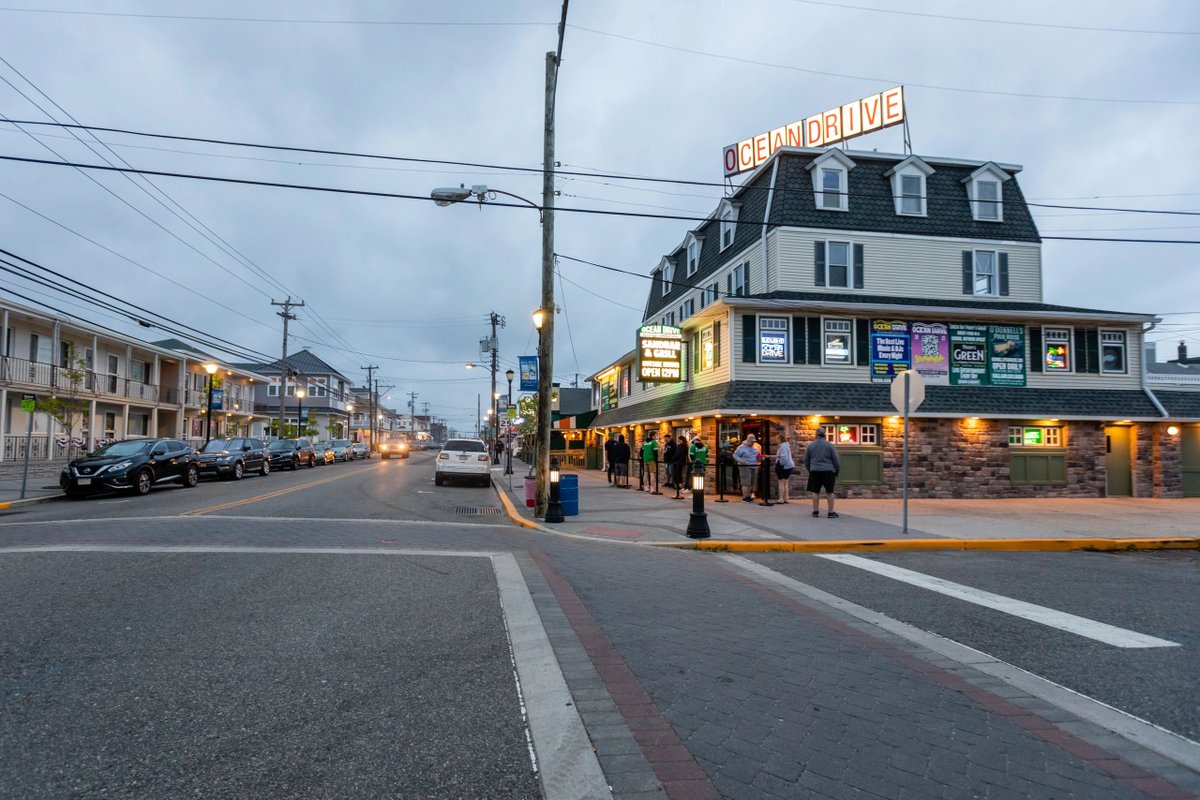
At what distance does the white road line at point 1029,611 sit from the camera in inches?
226

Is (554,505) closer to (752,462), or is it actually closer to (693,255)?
(752,462)

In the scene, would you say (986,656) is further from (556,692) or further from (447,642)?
(447,642)

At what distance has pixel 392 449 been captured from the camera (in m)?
63.2

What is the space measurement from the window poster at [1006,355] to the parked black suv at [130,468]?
23583mm

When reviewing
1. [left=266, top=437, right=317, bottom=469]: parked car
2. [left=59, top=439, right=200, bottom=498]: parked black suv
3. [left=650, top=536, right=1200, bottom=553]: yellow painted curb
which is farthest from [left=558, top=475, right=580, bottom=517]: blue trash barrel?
[left=266, top=437, right=317, bottom=469]: parked car

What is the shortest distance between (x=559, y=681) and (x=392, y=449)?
6170cm

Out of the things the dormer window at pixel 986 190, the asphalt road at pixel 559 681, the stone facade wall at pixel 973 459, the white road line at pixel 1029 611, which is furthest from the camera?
the dormer window at pixel 986 190

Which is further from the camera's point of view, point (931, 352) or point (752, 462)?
point (931, 352)

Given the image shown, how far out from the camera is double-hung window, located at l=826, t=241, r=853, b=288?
815 inches

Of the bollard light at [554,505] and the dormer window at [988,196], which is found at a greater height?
the dormer window at [988,196]

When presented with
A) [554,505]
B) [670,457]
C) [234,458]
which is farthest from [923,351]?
[234,458]

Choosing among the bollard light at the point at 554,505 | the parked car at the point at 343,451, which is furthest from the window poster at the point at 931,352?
the parked car at the point at 343,451

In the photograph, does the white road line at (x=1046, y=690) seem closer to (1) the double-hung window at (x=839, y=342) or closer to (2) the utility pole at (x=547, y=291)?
(2) the utility pole at (x=547, y=291)

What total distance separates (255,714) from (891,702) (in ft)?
12.0
